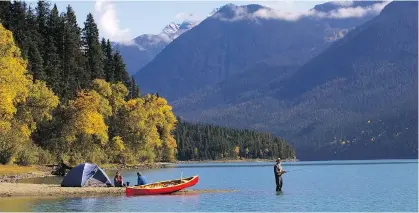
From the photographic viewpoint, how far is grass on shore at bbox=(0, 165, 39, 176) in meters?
89.3

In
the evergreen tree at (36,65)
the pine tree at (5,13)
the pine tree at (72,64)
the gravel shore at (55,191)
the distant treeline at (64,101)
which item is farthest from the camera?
the pine tree at (72,64)

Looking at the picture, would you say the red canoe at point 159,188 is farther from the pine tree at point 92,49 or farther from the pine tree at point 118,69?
the pine tree at point 118,69

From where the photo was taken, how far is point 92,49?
471ft

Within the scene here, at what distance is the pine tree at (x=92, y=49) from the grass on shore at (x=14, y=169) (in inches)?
1624

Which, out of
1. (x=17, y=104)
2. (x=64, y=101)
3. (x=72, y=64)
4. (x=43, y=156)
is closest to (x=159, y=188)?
(x=17, y=104)

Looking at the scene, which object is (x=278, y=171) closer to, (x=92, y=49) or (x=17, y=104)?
(x=17, y=104)

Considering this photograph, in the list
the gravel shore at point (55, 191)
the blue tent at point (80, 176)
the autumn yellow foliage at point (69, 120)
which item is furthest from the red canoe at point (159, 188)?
the autumn yellow foliage at point (69, 120)

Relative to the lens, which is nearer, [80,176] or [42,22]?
[80,176]

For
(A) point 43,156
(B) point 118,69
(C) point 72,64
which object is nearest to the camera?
(A) point 43,156

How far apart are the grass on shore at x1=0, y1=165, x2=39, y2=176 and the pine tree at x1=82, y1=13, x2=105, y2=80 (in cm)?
4125

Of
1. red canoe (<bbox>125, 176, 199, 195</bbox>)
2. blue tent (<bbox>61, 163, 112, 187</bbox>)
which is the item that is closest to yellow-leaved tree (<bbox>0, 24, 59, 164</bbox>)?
blue tent (<bbox>61, 163, 112, 187</bbox>)

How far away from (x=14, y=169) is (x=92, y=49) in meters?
53.6

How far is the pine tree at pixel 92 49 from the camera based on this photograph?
459ft

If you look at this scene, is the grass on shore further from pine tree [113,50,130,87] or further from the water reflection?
pine tree [113,50,130,87]
